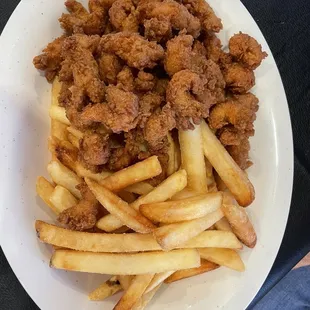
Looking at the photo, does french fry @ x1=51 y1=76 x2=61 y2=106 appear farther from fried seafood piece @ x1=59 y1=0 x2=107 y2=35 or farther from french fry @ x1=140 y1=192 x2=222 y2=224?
french fry @ x1=140 y1=192 x2=222 y2=224

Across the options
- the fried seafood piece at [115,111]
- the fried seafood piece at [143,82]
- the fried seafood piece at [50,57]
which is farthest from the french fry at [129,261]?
the fried seafood piece at [50,57]

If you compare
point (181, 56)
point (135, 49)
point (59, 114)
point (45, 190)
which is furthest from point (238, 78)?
point (45, 190)

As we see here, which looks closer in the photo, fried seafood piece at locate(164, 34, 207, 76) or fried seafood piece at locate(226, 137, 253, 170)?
fried seafood piece at locate(164, 34, 207, 76)

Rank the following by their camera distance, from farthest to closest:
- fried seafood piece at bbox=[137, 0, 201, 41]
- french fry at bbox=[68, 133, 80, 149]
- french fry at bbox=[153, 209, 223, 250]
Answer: french fry at bbox=[68, 133, 80, 149] → fried seafood piece at bbox=[137, 0, 201, 41] → french fry at bbox=[153, 209, 223, 250]

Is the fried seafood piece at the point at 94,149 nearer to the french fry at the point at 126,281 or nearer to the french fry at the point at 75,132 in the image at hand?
the french fry at the point at 75,132

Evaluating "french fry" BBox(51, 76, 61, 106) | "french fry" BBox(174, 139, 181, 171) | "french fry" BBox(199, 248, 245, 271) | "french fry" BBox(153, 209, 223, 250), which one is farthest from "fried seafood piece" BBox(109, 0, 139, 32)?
"french fry" BBox(199, 248, 245, 271)

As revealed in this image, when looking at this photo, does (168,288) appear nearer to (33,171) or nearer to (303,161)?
(33,171)
